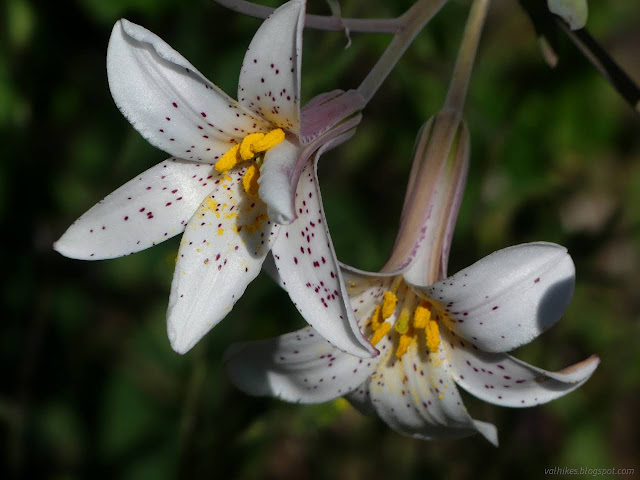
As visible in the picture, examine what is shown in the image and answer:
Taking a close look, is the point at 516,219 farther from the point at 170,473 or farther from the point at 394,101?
the point at 170,473

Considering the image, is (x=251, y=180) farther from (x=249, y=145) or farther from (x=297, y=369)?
(x=297, y=369)

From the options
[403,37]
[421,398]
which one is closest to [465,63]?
[403,37]

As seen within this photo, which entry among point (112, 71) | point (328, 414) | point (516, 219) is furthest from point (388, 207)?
point (112, 71)

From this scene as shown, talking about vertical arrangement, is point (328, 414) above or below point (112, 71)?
below

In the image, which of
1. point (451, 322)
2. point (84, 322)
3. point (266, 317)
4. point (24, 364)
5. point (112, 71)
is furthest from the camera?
point (84, 322)

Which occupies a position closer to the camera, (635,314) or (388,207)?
(388,207)

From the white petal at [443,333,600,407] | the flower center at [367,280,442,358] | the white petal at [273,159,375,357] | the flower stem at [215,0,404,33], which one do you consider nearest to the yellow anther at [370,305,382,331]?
the flower center at [367,280,442,358]

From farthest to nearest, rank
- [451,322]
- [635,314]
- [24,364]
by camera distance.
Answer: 1. [635,314]
2. [24,364]
3. [451,322]
